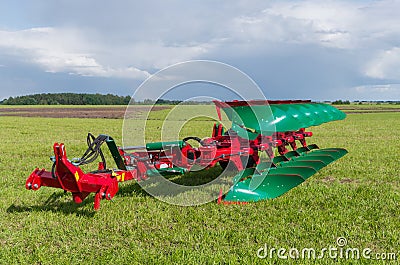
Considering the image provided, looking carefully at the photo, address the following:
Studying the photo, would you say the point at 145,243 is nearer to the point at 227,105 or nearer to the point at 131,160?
the point at 131,160

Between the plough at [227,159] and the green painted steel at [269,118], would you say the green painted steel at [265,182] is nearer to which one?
the plough at [227,159]

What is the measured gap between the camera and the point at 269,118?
7.59 meters

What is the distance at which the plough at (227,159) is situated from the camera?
5.46m

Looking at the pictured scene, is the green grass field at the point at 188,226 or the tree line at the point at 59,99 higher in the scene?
the tree line at the point at 59,99

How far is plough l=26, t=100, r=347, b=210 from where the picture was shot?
215 inches

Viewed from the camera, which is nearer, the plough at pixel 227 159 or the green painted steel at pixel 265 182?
the plough at pixel 227 159

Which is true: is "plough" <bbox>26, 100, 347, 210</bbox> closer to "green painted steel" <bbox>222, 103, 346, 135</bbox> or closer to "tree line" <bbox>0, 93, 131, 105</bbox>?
"green painted steel" <bbox>222, 103, 346, 135</bbox>

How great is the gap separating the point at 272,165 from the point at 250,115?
4.76ft

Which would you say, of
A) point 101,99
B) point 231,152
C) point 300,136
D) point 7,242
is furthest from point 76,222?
point 101,99

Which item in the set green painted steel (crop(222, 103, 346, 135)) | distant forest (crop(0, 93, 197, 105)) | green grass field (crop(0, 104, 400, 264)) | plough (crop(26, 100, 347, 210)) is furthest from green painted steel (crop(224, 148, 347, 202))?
distant forest (crop(0, 93, 197, 105))

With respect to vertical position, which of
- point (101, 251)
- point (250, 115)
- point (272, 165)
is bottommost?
point (101, 251)

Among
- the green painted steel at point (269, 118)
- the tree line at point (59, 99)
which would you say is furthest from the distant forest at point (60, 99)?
the green painted steel at point (269, 118)

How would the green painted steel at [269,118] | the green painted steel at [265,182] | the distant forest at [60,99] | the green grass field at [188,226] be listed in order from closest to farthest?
the green grass field at [188,226], the green painted steel at [265,182], the green painted steel at [269,118], the distant forest at [60,99]

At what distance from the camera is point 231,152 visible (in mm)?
7340
